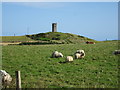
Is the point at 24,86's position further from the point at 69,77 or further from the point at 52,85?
the point at 69,77

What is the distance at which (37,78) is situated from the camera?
15.4 meters

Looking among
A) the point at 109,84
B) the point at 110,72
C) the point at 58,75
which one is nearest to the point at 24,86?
the point at 58,75

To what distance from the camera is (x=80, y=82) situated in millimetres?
13984

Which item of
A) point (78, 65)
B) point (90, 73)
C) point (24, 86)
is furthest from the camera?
point (78, 65)

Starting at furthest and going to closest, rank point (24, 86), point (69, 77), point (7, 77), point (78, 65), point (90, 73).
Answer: point (78, 65), point (90, 73), point (69, 77), point (7, 77), point (24, 86)

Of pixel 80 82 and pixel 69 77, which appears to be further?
pixel 69 77

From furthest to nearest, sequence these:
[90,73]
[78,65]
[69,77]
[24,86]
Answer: [78,65] < [90,73] < [69,77] < [24,86]

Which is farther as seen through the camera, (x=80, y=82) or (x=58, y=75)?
(x=58, y=75)

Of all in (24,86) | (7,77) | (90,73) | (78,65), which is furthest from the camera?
(78,65)

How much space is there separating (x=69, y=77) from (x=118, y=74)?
427 cm

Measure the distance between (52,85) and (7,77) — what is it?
364 centimetres

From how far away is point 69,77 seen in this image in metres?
15.5

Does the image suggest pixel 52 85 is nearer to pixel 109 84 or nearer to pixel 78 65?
pixel 109 84

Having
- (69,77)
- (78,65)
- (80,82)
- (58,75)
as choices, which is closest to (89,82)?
(80,82)
